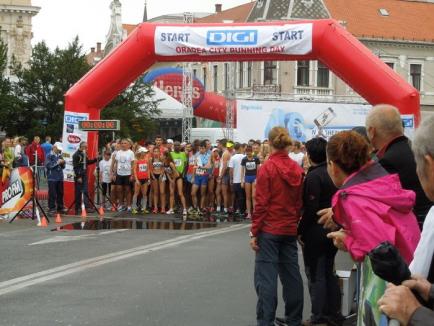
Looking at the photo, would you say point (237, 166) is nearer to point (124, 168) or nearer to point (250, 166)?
point (250, 166)

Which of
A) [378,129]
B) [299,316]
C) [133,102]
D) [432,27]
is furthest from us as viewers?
[432,27]

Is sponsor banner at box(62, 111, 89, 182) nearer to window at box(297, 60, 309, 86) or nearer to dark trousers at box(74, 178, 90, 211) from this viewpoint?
dark trousers at box(74, 178, 90, 211)

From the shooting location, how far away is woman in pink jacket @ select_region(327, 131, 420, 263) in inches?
183

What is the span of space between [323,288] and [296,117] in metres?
29.0

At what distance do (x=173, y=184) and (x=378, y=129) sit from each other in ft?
45.8

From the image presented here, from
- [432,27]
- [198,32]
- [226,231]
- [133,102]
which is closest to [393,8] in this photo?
[432,27]

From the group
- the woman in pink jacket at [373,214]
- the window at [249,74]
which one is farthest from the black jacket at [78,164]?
the window at [249,74]

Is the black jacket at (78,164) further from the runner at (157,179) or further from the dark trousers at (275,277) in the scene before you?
the dark trousers at (275,277)

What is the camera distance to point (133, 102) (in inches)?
1566

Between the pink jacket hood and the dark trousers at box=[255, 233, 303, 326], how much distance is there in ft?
6.75

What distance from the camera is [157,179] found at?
776 inches

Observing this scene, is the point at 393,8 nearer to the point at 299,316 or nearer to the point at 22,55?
the point at 22,55

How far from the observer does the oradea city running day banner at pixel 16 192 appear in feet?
57.2

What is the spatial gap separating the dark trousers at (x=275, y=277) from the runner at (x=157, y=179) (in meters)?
12.5
